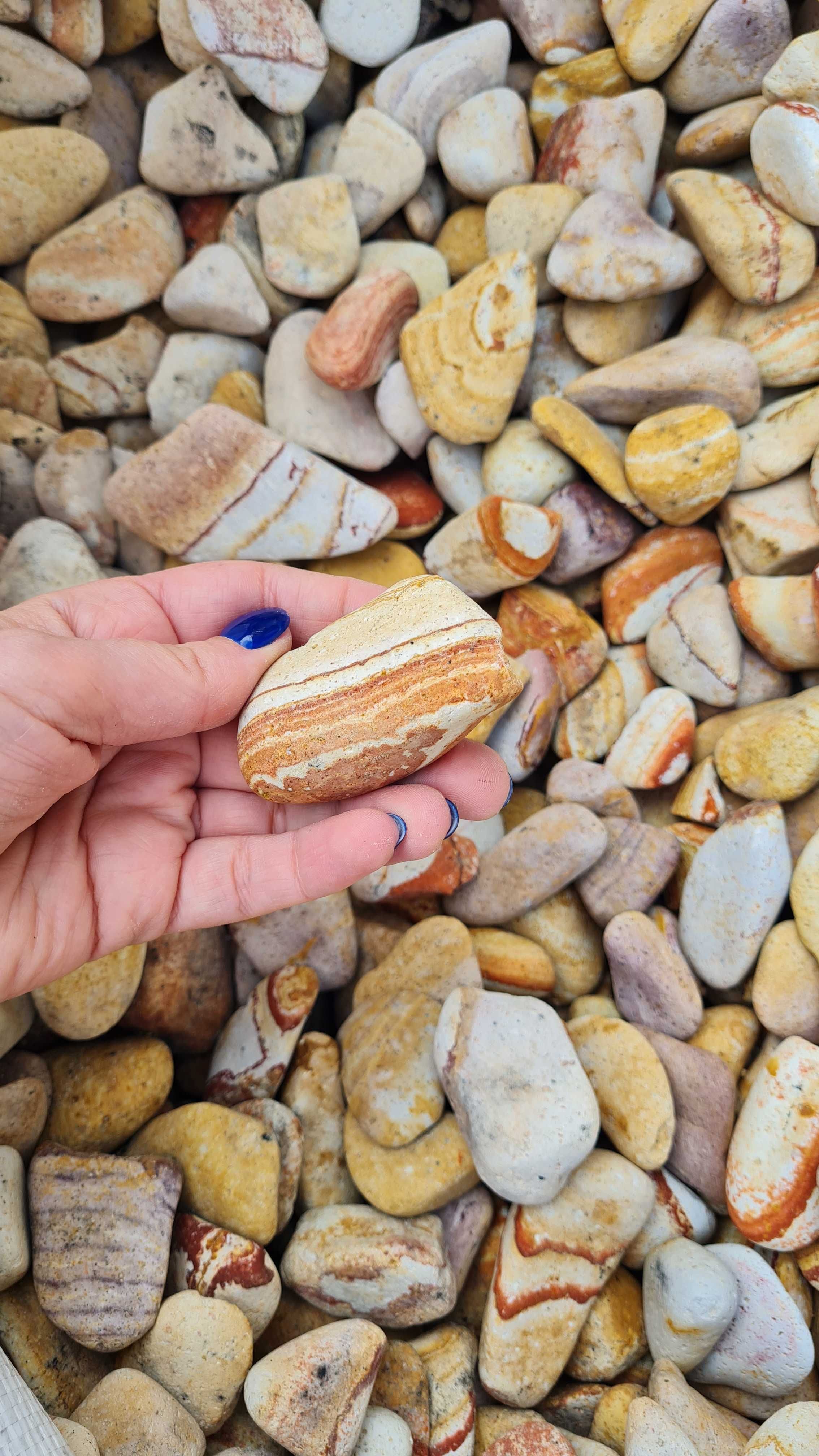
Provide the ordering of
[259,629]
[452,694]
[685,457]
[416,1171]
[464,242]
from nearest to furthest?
[452,694], [259,629], [416,1171], [685,457], [464,242]

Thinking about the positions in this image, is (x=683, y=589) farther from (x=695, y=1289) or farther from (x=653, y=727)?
(x=695, y=1289)

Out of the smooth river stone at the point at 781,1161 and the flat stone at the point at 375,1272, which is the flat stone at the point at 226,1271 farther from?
the smooth river stone at the point at 781,1161

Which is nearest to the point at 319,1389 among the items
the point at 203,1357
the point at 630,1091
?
the point at 203,1357

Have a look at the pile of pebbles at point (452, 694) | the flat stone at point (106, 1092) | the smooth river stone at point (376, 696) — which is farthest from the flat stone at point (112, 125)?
the flat stone at point (106, 1092)

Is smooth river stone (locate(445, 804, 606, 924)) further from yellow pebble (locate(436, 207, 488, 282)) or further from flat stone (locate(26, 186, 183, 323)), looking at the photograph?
flat stone (locate(26, 186, 183, 323))

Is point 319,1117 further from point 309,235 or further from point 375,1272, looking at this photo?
point 309,235

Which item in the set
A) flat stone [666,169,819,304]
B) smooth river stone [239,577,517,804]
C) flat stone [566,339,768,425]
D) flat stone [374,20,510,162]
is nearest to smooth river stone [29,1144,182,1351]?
smooth river stone [239,577,517,804]
